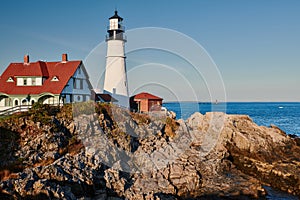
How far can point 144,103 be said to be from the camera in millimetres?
33406

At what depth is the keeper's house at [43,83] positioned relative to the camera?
1026 inches

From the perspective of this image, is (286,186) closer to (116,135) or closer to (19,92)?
(116,135)

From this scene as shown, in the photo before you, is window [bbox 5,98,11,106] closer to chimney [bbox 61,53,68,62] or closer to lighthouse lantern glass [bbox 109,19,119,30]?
chimney [bbox 61,53,68,62]

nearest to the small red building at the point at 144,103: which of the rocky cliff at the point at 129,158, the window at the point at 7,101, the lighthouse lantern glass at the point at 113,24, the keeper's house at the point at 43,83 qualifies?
the rocky cliff at the point at 129,158

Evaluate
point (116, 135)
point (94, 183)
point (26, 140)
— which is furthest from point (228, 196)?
point (26, 140)

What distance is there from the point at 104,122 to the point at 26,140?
617cm

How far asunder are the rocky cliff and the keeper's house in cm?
457

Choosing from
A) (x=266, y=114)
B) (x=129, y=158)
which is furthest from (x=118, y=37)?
(x=266, y=114)

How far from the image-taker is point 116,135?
22234mm

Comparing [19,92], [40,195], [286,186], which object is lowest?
[286,186]

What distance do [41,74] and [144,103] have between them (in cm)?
1156

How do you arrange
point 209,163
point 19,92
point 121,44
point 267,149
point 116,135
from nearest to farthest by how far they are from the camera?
point 209,163 → point 116,135 → point 267,149 → point 19,92 → point 121,44

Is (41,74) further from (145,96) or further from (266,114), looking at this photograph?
(266,114)

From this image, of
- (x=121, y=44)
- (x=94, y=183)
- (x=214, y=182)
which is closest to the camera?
(x=94, y=183)
